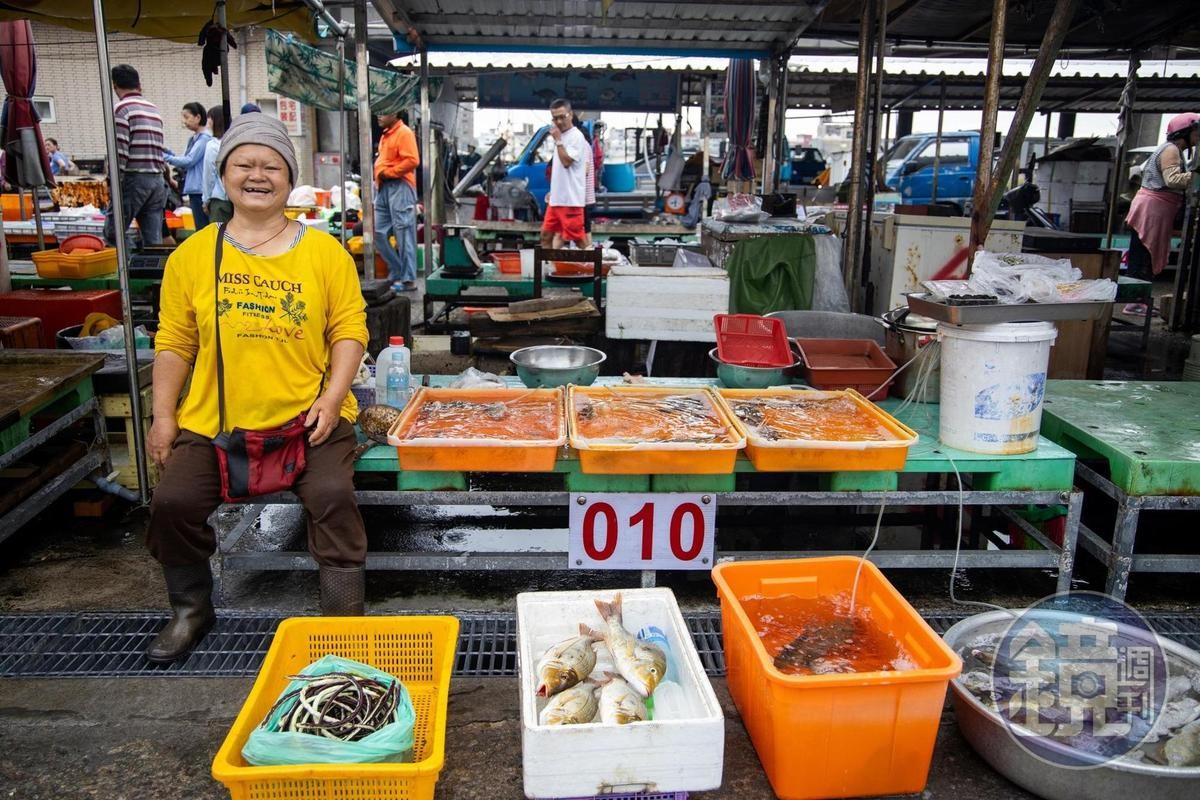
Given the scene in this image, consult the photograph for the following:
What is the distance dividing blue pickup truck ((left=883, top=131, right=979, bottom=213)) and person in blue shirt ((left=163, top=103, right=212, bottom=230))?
47.3 feet

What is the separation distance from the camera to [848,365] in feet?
15.3

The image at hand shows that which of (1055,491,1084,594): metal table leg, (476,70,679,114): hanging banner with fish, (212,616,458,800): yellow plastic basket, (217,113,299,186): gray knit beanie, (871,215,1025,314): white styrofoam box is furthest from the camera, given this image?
(476,70,679,114): hanging banner with fish

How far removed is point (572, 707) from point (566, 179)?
7.83m

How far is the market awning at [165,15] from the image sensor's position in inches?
251

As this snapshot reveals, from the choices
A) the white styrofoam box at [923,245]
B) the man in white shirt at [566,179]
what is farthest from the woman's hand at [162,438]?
the man in white shirt at [566,179]

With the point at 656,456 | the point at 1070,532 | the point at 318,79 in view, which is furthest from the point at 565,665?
the point at 318,79

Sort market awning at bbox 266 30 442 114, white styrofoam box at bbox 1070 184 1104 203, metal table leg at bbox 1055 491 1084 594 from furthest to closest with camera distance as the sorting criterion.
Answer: white styrofoam box at bbox 1070 184 1104 203 → market awning at bbox 266 30 442 114 → metal table leg at bbox 1055 491 1084 594

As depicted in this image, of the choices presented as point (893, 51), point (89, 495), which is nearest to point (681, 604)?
point (89, 495)

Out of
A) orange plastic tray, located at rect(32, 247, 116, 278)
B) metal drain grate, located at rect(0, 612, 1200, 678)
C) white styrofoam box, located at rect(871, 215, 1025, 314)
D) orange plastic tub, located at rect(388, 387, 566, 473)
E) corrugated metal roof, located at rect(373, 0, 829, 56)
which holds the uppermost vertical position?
corrugated metal roof, located at rect(373, 0, 829, 56)

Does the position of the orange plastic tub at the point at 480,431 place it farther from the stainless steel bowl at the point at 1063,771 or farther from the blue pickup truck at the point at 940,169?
the blue pickup truck at the point at 940,169

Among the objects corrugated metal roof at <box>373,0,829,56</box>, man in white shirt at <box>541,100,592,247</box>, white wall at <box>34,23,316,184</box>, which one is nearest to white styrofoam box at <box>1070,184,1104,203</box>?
corrugated metal roof at <box>373,0,829,56</box>

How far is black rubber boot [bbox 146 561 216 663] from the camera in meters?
3.26

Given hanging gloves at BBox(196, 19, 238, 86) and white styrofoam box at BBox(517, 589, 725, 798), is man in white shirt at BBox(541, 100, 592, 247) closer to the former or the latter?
hanging gloves at BBox(196, 19, 238, 86)

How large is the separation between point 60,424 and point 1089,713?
182 inches
